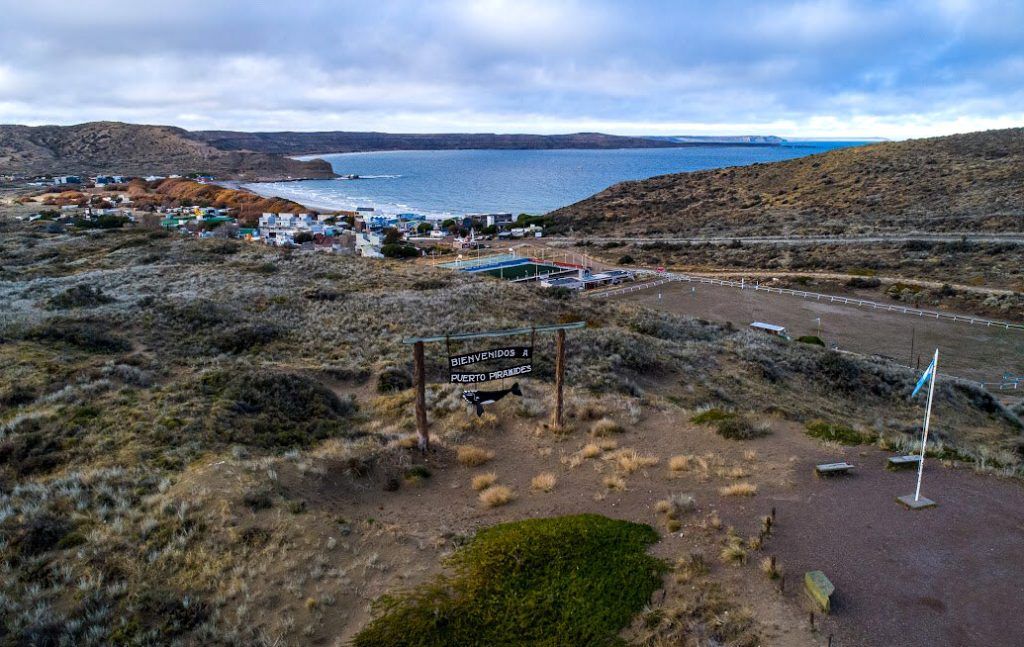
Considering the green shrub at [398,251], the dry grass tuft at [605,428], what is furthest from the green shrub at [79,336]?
the green shrub at [398,251]

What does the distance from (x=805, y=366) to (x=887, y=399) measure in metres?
3.03

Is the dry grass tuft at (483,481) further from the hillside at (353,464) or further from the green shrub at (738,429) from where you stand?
the green shrub at (738,429)

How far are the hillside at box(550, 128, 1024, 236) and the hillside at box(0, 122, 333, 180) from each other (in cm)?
12117

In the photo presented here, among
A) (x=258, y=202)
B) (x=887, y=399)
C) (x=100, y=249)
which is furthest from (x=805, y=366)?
(x=258, y=202)

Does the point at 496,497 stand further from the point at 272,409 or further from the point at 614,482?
the point at 272,409

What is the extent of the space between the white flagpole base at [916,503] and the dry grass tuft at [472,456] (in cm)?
722

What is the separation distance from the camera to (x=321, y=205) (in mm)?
115812

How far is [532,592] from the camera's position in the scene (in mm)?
7551

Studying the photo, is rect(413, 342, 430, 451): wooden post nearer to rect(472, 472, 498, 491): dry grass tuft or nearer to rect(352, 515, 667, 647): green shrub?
rect(472, 472, 498, 491): dry grass tuft

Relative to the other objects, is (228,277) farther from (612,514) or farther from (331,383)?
(612,514)

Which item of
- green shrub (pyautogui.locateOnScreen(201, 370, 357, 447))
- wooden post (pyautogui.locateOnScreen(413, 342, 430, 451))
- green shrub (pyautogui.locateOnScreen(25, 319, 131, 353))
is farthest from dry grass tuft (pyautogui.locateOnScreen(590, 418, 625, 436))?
green shrub (pyautogui.locateOnScreen(25, 319, 131, 353))

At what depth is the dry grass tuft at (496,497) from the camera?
33.1ft

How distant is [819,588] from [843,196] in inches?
3353

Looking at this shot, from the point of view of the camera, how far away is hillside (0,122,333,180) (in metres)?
157
